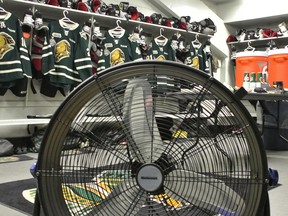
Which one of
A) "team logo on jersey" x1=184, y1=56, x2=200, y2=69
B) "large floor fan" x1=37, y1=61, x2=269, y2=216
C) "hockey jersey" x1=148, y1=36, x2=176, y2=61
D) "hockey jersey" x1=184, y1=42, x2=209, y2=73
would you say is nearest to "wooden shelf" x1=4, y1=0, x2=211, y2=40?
"hockey jersey" x1=148, y1=36, x2=176, y2=61

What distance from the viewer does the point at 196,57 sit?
5.81m

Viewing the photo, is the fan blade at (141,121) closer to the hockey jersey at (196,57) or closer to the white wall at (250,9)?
the hockey jersey at (196,57)

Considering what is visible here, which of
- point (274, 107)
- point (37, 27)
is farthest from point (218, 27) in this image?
point (37, 27)

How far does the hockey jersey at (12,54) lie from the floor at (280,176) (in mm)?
881

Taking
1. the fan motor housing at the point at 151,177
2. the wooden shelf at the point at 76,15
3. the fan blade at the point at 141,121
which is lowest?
the fan motor housing at the point at 151,177

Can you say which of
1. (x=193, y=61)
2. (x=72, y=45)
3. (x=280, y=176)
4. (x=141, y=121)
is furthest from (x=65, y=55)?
(x=141, y=121)

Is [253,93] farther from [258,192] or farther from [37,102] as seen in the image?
[37,102]

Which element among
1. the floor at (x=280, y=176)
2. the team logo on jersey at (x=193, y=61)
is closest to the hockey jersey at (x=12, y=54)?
the floor at (x=280, y=176)

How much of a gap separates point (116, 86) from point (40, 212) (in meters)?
0.52

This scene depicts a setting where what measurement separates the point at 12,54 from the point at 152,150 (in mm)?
3071

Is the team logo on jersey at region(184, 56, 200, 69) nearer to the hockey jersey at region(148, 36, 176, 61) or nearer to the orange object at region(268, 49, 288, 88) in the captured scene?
the hockey jersey at region(148, 36, 176, 61)

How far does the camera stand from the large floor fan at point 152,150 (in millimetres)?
1045

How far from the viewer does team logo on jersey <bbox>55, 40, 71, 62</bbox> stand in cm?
412

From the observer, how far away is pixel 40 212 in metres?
1.24
